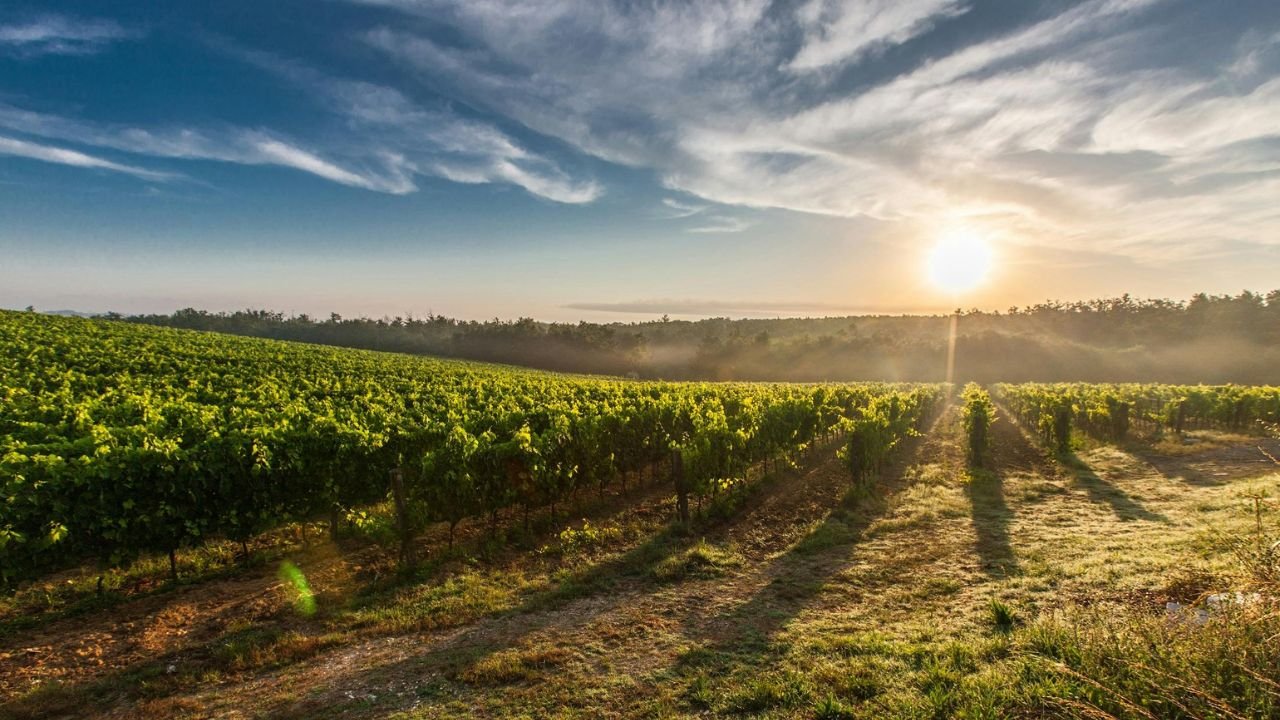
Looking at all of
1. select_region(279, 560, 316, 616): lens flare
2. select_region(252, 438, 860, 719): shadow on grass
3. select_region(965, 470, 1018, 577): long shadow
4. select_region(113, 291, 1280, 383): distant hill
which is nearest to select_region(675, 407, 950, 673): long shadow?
select_region(965, 470, 1018, 577): long shadow

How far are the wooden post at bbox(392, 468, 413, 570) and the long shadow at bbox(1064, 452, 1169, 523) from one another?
54.9ft

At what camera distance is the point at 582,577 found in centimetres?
955

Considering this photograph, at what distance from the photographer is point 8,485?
274 inches

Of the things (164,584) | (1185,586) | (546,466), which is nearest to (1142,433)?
(1185,586)

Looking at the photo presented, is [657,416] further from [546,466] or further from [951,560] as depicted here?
[951,560]

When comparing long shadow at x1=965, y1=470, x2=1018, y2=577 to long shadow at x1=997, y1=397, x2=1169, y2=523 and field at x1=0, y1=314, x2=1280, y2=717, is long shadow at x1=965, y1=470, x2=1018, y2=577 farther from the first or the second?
long shadow at x1=997, y1=397, x2=1169, y2=523

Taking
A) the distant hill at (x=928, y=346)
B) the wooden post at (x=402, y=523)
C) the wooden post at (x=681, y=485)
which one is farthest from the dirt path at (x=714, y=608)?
the distant hill at (x=928, y=346)

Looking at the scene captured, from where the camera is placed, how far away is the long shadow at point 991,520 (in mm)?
9680

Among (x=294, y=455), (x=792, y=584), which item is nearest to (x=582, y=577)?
(x=792, y=584)

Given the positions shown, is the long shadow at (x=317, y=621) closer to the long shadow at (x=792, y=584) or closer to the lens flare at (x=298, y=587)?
the lens flare at (x=298, y=587)

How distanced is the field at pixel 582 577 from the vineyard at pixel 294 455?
0.07m

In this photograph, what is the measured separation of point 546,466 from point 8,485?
8.29m

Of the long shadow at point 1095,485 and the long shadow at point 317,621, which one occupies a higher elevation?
the long shadow at point 1095,485

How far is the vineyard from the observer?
7.72 m
